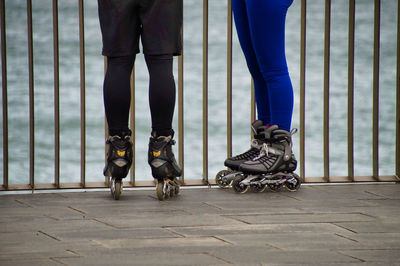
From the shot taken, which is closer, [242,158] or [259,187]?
[259,187]

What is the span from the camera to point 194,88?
5.11 metres

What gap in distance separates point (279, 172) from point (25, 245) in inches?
44.7

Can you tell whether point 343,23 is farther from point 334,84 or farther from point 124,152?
point 124,152

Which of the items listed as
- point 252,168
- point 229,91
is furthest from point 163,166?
point 229,91

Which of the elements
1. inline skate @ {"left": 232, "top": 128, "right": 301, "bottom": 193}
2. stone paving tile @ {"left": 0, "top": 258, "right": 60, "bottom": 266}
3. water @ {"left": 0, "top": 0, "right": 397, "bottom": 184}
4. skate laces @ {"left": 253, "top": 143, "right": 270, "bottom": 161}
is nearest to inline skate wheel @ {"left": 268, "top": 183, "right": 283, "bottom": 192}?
inline skate @ {"left": 232, "top": 128, "right": 301, "bottom": 193}

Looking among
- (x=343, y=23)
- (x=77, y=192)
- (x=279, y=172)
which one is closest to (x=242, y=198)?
(x=279, y=172)

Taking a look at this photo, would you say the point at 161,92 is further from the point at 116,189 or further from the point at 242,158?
the point at 242,158

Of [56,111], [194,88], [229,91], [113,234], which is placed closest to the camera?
[113,234]

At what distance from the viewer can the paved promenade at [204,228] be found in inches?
59.6

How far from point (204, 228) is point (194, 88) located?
3345 millimetres

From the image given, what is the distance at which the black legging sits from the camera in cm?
231

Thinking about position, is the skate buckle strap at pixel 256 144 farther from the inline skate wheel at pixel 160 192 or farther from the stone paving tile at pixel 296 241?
the stone paving tile at pixel 296 241

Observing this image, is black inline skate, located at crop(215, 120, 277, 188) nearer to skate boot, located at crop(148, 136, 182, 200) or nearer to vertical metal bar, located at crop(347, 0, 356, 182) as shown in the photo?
skate boot, located at crop(148, 136, 182, 200)

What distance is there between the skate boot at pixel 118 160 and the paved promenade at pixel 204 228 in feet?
0.19
